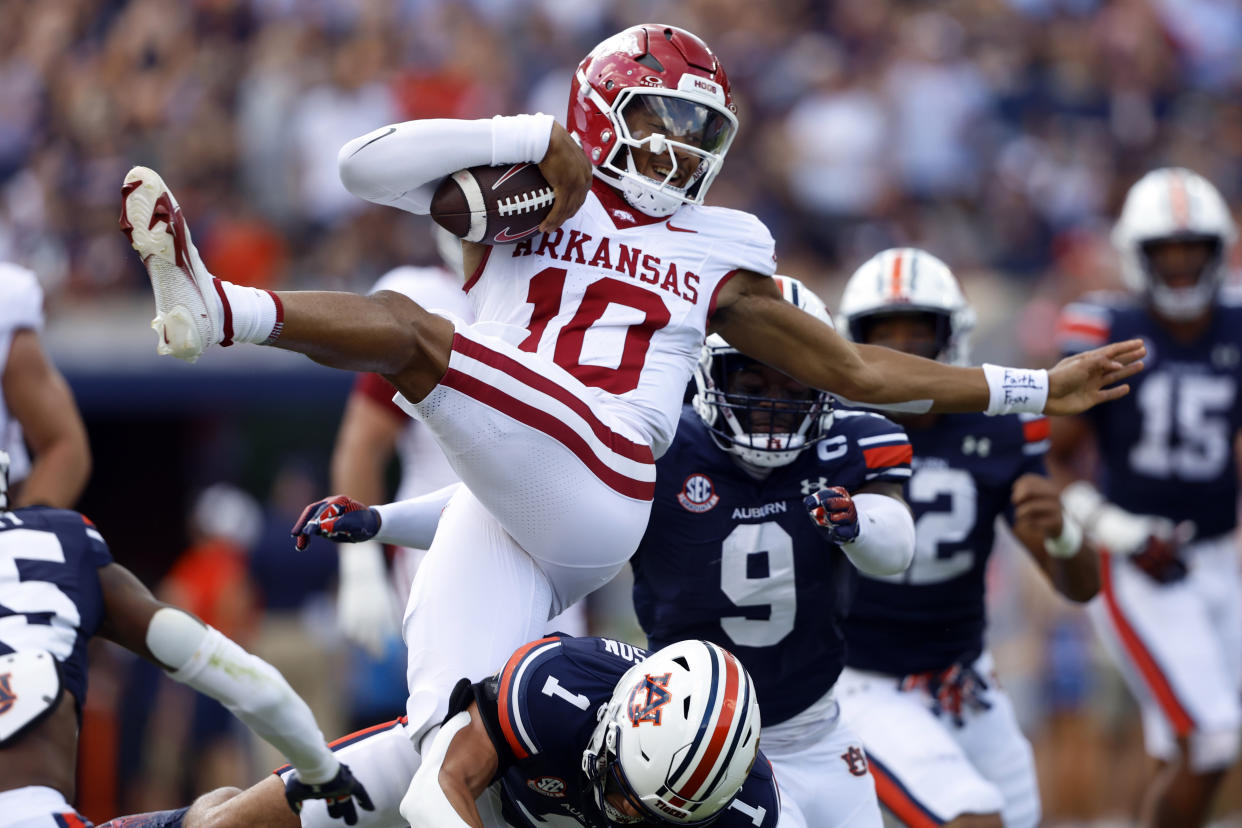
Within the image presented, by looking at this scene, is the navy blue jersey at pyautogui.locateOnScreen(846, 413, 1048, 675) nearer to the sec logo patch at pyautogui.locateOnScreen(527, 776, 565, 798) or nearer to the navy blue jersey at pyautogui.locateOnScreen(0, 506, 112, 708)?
the sec logo patch at pyautogui.locateOnScreen(527, 776, 565, 798)

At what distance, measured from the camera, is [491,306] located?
13.0ft

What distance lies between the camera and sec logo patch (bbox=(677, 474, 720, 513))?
437cm

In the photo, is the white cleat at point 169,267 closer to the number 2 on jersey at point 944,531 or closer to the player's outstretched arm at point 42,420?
the player's outstretched arm at point 42,420

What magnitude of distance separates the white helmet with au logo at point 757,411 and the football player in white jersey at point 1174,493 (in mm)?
2046

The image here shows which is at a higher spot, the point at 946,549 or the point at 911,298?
the point at 911,298

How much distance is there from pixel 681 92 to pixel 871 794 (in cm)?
184

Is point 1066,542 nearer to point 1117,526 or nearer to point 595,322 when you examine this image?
point 1117,526

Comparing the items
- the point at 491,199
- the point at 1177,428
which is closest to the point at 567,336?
the point at 491,199

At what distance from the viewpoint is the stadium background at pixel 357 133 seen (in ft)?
32.1

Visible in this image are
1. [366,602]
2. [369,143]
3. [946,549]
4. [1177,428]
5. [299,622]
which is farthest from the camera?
[299,622]

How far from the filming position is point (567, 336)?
3863 millimetres

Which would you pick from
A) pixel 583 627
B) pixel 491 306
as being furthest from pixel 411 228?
pixel 491 306

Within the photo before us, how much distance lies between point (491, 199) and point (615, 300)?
1.31ft

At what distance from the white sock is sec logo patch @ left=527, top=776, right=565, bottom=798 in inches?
42.9
